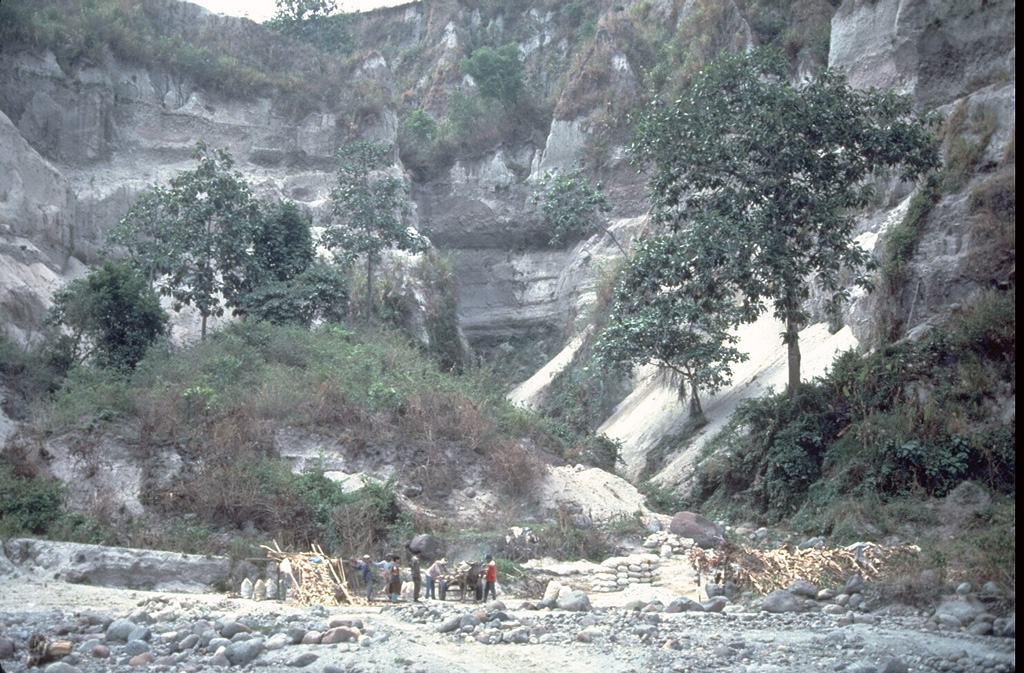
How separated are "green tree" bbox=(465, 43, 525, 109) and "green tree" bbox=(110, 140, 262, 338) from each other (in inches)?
630

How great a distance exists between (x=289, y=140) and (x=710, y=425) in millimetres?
19359

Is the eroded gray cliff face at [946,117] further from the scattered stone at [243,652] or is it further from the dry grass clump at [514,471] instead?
the scattered stone at [243,652]

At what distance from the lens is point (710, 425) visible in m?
21.8

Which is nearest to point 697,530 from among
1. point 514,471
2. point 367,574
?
point 514,471

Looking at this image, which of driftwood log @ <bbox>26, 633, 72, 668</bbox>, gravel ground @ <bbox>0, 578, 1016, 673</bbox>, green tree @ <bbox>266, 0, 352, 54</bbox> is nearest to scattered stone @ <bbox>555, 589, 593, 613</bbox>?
gravel ground @ <bbox>0, 578, 1016, 673</bbox>

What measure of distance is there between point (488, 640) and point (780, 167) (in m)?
11.5

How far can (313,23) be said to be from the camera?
42.8 m

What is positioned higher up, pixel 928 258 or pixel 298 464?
pixel 928 258

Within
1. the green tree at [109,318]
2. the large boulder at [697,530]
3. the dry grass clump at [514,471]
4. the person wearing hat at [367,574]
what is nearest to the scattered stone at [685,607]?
the person wearing hat at [367,574]

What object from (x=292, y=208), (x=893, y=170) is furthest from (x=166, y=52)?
(x=893, y=170)

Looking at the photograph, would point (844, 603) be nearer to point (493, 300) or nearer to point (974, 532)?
point (974, 532)

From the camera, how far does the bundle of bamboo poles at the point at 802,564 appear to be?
12078 mm

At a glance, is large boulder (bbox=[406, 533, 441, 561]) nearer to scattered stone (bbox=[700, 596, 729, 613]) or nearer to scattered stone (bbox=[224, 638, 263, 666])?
scattered stone (bbox=[700, 596, 729, 613])

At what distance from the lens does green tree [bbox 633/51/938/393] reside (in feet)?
59.1
